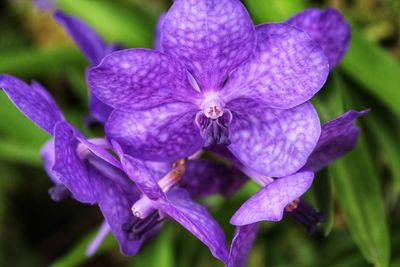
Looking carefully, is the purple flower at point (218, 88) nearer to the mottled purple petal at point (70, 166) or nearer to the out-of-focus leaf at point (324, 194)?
the mottled purple petal at point (70, 166)

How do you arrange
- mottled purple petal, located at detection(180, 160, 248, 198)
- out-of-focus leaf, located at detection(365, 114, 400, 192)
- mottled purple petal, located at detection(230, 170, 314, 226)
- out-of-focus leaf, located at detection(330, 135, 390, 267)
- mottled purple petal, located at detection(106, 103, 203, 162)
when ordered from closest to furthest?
mottled purple petal, located at detection(230, 170, 314, 226) → mottled purple petal, located at detection(106, 103, 203, 162) → mottled purple petal, located at detection(180, 160, 248, 198) → out-of-focus leaf, located at detection(330, 135, 390, 267) → out-of-focus leaf, located at detection(365, 114, 400, 192)

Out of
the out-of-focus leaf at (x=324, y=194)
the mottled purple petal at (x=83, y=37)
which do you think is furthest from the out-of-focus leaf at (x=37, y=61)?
the out-of-focus leaf at (x=324, y=194)

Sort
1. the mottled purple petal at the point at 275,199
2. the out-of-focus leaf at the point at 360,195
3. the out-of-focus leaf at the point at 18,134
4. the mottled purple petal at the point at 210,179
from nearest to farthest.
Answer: the mottled purple petal at the point at 275,199, the mottled purple petal at the point at 210,179, the out-of-focus leaf at the point at 360,195, the out-of-focus leaf at the point at 18,134

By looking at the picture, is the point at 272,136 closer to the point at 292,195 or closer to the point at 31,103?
the point at 292,195

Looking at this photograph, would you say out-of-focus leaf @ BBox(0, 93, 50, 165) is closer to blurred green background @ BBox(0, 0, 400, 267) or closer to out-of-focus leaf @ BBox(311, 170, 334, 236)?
blurred green background @ BBox(0, 0, 400, 267)

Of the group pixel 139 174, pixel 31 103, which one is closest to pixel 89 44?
pixel 31 103

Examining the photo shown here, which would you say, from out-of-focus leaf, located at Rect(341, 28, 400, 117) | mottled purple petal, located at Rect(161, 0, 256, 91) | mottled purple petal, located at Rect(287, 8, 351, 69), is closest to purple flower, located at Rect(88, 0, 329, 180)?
mottled purple petal, located at Rect(161, 0, 256, 91)

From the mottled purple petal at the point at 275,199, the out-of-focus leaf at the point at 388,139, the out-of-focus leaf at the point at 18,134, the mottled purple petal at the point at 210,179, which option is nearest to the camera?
the mottled purple petal at the point at 275,199
